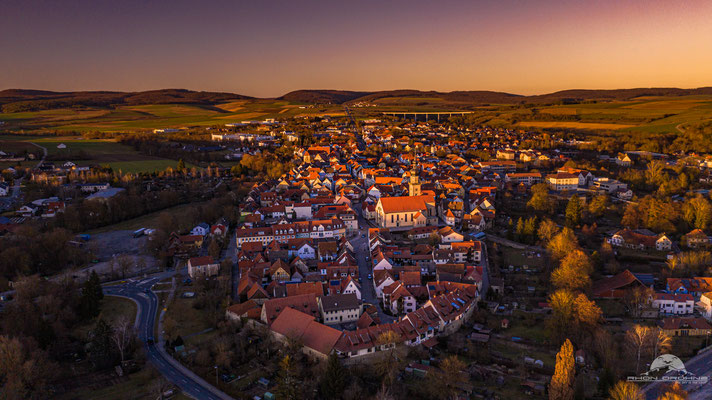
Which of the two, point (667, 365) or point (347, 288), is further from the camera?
point (347, 288)

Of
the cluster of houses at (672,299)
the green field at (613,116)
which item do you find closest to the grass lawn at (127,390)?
the cluster of houses at (672,299)

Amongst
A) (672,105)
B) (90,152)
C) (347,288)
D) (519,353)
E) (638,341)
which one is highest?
(672,105)

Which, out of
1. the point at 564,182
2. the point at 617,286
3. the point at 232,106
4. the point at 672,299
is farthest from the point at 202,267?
the point at 232,106

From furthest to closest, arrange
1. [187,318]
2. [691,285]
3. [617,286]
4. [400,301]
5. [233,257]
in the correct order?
[233,257] → [617,286] → [691,285] → [400,301] → [187,318]

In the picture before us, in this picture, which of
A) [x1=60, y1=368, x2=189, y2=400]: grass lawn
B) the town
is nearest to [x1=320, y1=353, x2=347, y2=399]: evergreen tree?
the town

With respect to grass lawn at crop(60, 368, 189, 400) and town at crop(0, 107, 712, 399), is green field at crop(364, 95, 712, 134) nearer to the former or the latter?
town at crop(0, 107, 712, 399)

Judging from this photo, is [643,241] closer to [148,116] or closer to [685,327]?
[685,327]
